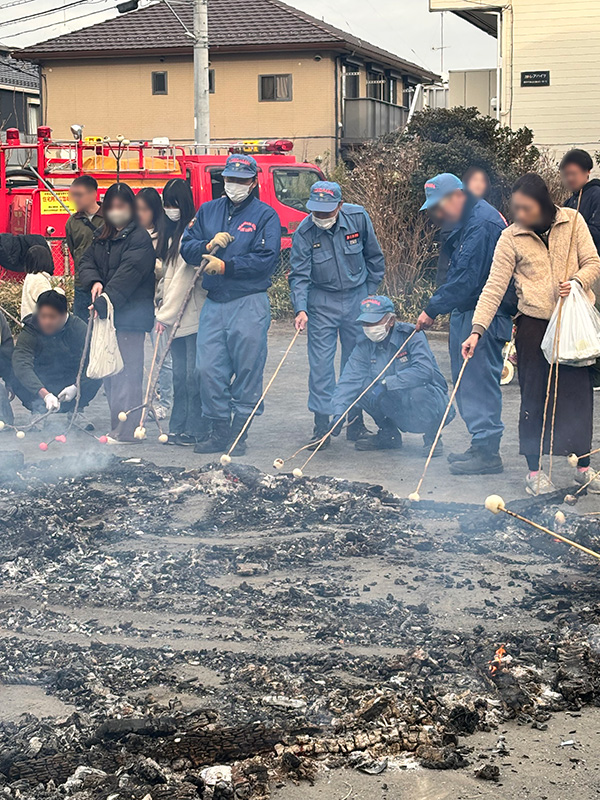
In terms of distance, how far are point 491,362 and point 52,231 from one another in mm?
10211

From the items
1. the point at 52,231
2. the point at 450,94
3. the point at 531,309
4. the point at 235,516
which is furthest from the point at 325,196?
the point at 450,94

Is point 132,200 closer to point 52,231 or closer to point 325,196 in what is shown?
point 325,196

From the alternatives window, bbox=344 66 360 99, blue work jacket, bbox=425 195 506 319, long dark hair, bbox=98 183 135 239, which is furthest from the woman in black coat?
window, bbox=344 66 360 99

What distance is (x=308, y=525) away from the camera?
6.29 m

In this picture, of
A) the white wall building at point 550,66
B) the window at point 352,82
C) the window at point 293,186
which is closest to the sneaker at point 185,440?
the window at point 293,186

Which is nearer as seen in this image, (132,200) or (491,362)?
(491,362)

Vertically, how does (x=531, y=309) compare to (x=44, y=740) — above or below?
above

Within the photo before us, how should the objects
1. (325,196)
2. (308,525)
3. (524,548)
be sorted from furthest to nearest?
1. (325,196)
2. (308,525)
3. (524,548)

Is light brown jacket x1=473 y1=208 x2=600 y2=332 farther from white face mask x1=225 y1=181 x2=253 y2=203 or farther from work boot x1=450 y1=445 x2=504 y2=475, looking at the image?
white face mask x1=225 y1=181 x2=253 y2=203

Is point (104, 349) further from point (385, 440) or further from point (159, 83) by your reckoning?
point (159, 83)

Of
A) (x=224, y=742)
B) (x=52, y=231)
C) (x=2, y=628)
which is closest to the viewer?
(x=224, y=742)

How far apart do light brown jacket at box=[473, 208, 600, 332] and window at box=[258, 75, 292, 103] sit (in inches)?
1236

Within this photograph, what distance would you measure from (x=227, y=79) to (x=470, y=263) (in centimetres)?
3147

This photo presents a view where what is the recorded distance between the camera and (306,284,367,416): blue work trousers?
27.8ft
